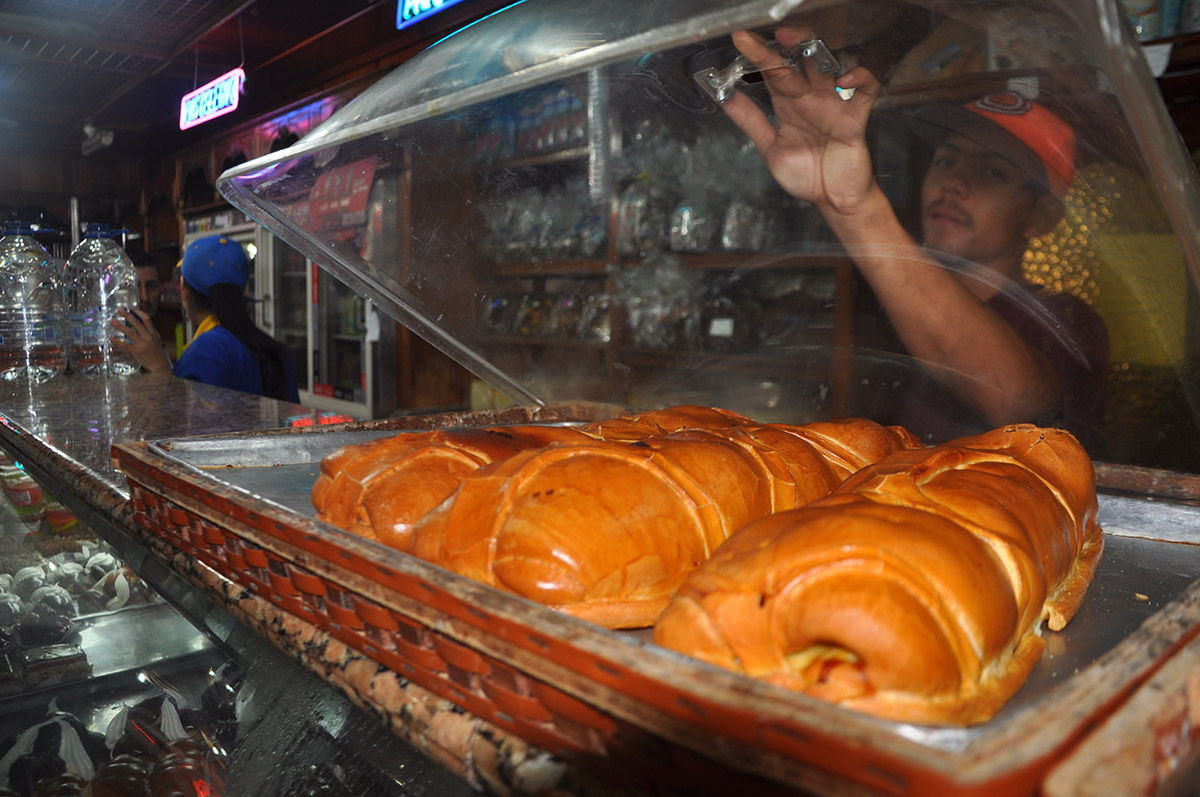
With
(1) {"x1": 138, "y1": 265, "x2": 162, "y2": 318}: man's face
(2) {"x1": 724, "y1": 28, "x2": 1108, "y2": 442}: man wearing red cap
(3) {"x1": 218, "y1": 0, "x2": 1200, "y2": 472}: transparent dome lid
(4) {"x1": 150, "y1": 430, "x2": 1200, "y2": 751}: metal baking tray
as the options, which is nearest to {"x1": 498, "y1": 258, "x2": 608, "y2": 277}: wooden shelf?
(3) {"x1": 218, "y1": 0, "x2": 1200, "y2": 472}: transparent dome lid

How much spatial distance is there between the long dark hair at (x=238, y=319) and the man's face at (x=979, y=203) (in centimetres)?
336

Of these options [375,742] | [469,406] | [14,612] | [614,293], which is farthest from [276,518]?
[469,406]

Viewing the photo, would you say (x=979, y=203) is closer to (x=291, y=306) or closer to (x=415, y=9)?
(x=415, y=9)

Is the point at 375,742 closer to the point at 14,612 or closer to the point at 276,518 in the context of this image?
the point at 276,518

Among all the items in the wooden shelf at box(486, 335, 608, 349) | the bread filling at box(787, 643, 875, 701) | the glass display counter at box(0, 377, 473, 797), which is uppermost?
the wooden shelf at box(486, 335, 608, 349)

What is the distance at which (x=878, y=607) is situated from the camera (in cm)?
53

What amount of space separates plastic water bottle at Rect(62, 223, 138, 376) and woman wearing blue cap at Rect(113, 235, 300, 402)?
0.09 m

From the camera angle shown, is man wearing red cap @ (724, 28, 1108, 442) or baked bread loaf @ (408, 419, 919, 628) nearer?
baked bread loaf @ (408, 419, 919, 628)

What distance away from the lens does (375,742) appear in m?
0.76

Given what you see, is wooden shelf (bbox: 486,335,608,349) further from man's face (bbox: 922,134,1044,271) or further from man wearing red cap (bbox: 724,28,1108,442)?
man's face (bbox: 922,134,1044,271)

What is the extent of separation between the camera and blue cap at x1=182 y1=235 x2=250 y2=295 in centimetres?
377

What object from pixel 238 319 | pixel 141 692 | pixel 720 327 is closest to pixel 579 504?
pixel 141 692

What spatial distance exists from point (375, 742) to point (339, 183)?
0.99m

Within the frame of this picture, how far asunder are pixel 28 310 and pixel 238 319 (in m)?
0.83
